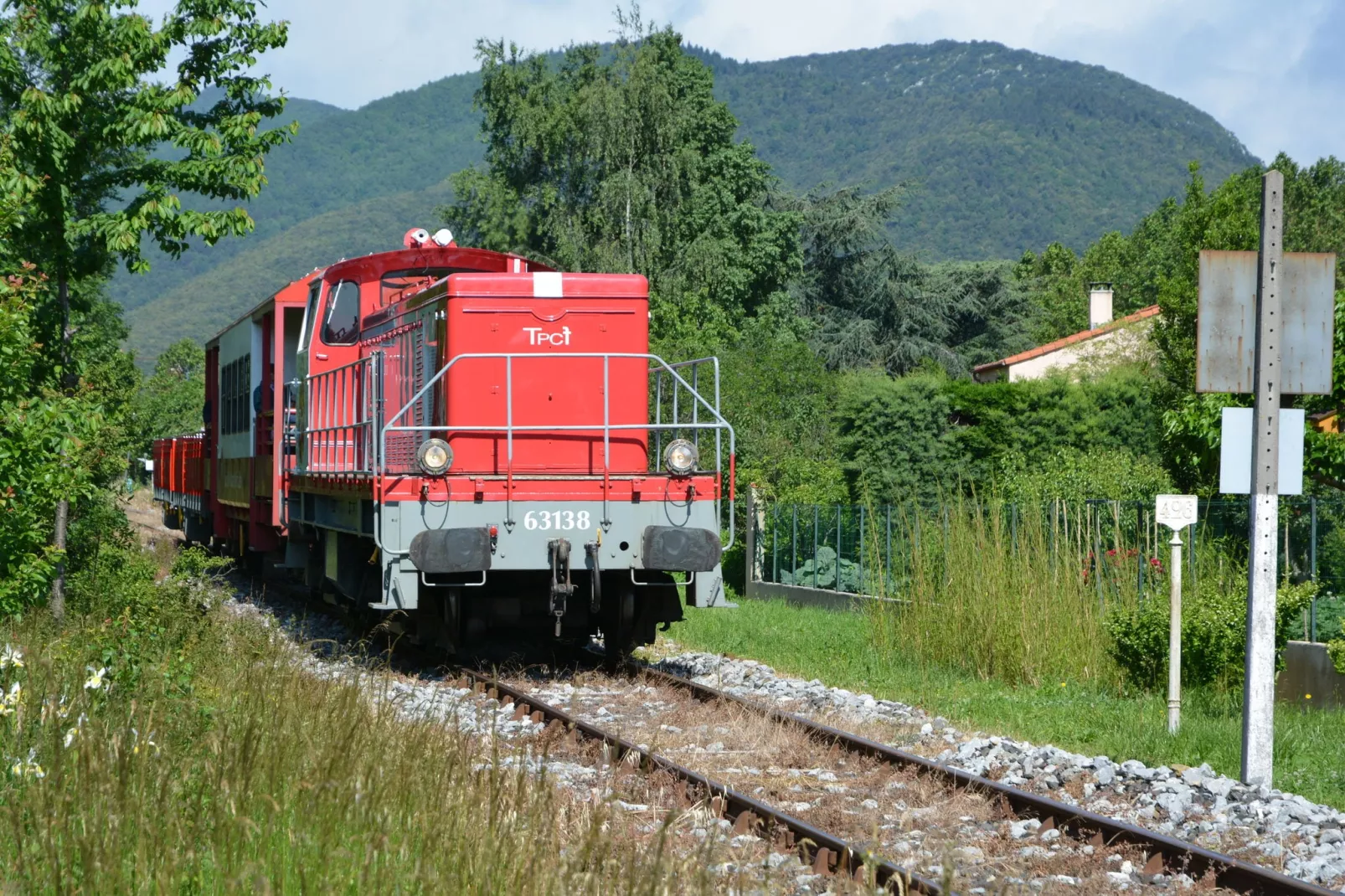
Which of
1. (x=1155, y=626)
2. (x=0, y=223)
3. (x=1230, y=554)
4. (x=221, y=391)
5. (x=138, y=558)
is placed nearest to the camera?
(x=0, y=223)

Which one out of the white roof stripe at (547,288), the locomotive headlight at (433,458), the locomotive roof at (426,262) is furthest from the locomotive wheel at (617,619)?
the locomotive roof at (426,262)

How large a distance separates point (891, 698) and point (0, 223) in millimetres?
7093

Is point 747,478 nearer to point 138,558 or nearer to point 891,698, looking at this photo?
point 138,558

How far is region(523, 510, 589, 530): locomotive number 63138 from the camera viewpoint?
34.8ft

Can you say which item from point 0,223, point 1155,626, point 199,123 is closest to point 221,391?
point 199,123

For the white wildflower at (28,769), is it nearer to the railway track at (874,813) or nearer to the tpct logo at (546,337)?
the railway track at (874,813)

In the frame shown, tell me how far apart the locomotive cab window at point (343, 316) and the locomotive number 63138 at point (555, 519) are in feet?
13.0

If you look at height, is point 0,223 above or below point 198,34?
below

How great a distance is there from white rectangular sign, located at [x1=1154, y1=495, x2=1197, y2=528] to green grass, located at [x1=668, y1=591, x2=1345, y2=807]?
4.38 feet

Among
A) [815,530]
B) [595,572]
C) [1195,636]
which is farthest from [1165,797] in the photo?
[815,530]

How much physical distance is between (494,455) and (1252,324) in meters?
5.80

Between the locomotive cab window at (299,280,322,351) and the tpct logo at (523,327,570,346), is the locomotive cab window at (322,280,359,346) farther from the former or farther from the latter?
the tpct logo at (523,327,570,346)

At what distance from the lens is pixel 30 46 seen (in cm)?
1205

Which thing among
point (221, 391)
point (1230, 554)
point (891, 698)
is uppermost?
point (221, 391)
